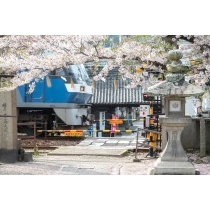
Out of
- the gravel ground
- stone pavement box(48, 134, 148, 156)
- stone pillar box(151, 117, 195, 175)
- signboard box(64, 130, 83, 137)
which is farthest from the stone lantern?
signboard box(64, 130, 83, 137)

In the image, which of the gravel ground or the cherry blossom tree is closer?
the gravel ground

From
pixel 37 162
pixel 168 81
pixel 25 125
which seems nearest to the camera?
pixel 168 81

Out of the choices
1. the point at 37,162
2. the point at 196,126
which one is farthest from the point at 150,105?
the point at 37,162

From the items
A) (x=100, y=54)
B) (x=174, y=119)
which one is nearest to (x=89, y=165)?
(x=174, y=119)

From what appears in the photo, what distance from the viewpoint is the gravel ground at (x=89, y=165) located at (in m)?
4.34

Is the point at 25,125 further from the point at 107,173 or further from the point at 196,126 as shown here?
the point at 196,126

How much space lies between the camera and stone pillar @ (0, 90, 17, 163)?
474 cm

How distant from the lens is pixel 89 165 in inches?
180

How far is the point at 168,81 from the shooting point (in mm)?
4035

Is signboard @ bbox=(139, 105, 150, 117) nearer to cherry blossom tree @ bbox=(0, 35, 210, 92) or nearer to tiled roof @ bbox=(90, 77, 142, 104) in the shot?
tiled roof @ bbox=(90, 77, 142, 104)

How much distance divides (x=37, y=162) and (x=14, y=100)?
2.28ft

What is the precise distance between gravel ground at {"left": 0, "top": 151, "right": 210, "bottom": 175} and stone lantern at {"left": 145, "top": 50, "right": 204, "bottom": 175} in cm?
25

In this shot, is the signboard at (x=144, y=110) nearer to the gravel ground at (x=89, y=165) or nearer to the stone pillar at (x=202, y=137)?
the gravel ground at (x=89, y=165)

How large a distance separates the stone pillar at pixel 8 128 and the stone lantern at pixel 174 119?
153 centimetres
